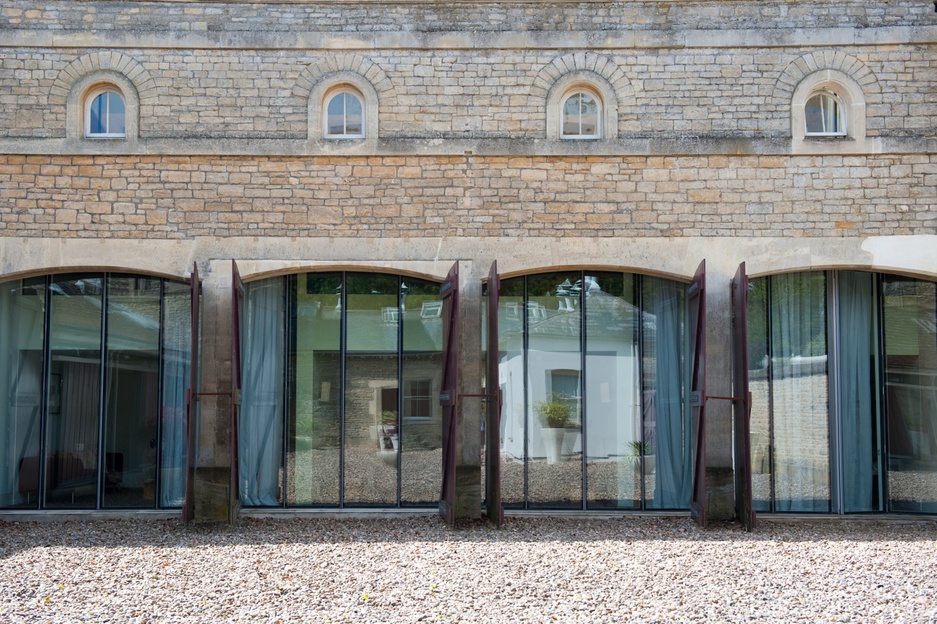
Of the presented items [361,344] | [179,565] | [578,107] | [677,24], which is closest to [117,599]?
[179,565]

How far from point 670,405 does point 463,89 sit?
13.1 feet

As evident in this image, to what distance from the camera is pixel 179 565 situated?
772cm

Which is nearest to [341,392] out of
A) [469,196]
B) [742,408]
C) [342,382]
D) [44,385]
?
[342,382]

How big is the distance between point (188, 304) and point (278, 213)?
137 cm

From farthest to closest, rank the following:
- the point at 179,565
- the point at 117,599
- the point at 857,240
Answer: the point at 857,240, the point at 179,565, the point at 117,599

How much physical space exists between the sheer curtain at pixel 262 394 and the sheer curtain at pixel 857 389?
5951 millimetres

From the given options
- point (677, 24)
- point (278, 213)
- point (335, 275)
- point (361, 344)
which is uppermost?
point (677, 24)

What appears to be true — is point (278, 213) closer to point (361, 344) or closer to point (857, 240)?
point (361, 344)

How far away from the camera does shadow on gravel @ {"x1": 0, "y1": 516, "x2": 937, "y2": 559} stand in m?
8.84

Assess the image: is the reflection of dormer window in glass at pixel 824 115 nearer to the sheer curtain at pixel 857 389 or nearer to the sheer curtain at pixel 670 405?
the sheer curtain at pixel 857 389

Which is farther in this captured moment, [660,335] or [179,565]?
[660,335]

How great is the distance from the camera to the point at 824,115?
404 inches

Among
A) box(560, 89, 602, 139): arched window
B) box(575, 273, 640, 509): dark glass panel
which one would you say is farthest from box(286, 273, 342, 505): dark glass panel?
box(560, 89, 602, 139): arched window

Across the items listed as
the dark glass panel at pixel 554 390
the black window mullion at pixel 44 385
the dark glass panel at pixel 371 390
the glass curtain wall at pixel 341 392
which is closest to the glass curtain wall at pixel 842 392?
the dark glass panel at pixel 554 390
